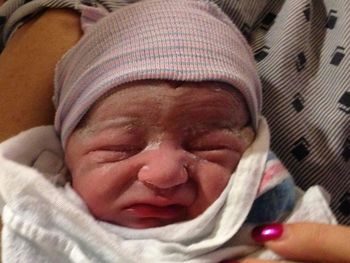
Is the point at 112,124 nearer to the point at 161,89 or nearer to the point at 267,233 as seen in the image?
the point at 161,89

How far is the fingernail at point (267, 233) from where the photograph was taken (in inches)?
32.4

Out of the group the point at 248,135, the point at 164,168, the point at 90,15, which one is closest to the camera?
the point at 164,168

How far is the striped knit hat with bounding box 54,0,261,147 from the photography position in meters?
0.83

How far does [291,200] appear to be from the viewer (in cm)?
88

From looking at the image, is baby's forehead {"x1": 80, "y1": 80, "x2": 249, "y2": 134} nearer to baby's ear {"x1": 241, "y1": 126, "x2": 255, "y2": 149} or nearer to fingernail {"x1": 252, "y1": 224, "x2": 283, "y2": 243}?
baby's ear {"x1": 241, "y1": 126, "x2": 255, "y2": 149}

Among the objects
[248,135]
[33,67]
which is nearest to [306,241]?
[248,135]

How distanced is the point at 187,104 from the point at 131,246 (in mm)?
189

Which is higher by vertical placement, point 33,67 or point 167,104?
point 167,104

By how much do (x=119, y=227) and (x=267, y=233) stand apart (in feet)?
0.61

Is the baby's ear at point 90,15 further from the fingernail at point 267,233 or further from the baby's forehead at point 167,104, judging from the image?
the fingernail at point 267,233

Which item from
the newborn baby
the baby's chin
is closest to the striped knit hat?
the newborn baby

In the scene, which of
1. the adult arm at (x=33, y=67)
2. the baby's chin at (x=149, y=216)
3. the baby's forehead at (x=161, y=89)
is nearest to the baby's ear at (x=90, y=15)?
the adult arm at (x=33, y=67)

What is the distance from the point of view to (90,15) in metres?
1.01

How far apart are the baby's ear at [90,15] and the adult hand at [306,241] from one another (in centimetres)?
41
